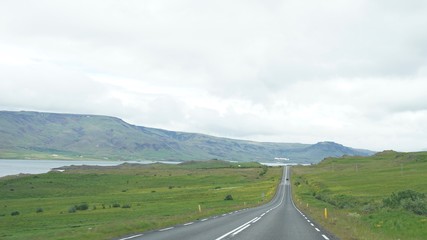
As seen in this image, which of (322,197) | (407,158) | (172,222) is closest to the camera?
(172,222)

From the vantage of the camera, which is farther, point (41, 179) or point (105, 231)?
point (41, 179)

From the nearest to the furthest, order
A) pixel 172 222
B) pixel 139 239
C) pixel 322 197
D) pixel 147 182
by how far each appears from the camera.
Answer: pixel 139 239 < pixel 172 222 < pixel 322 197 < pixel 147 182

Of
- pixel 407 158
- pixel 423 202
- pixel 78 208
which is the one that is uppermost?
pixel 407 158

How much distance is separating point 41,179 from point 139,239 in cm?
12543

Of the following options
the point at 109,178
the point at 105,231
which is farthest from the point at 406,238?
the point at 109,178

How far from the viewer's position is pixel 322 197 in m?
85.5

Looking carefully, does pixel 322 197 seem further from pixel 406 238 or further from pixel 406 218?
pixel 406 238

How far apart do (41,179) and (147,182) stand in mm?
33857

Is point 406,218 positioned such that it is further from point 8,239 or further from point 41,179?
point 41,179

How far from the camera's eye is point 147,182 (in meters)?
153

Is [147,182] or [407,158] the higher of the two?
[407,158]

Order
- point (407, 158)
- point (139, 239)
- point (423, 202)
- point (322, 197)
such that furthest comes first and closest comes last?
1. point (407, 158)
2. point (322, 197)
3. point (423, 202)
4. point (139, 239)

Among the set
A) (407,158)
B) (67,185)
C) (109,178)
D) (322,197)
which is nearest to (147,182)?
(109,178)

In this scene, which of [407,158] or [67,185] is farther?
[407,158]
